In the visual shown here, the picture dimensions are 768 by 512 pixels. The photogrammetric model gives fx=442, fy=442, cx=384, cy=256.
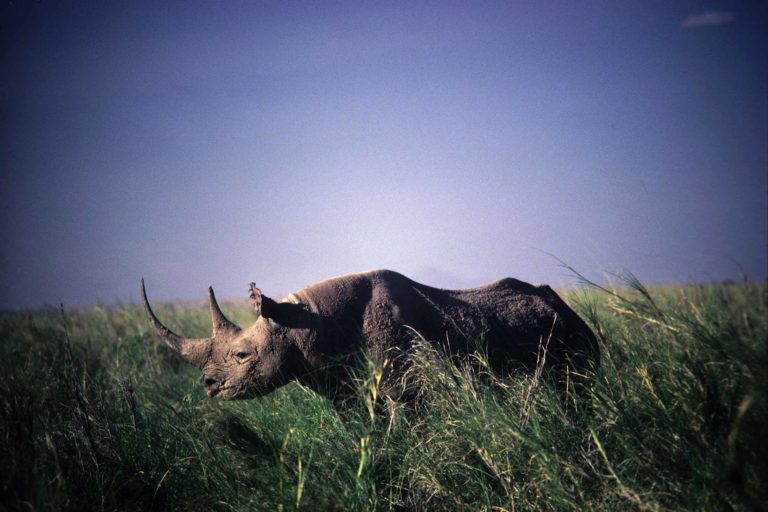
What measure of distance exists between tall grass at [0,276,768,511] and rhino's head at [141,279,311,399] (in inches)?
11.6

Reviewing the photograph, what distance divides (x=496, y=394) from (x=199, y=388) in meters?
4.38

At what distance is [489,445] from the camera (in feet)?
8.27

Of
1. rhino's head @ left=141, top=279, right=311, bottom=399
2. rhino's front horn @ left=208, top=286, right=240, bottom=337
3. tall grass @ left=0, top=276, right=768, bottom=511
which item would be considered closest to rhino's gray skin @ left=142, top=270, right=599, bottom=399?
rhino's head @ left=141, top=279, right=311, bottom=399

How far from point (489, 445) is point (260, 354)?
206cm

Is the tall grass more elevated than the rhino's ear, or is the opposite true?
the rhino's ear

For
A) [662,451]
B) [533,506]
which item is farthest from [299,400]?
[662,451]

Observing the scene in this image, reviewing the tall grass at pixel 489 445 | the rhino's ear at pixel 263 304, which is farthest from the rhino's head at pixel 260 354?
the tall grass at pixel 489 445

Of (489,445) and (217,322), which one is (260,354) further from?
(489,445)

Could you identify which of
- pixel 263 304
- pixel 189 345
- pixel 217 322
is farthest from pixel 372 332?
pixel 189 345

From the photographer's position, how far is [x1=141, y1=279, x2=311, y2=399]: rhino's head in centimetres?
367

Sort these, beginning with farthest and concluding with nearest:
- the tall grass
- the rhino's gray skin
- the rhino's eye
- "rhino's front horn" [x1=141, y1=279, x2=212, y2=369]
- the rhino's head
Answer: "rhino's front horn" [x1=141, y1=279, x2=212, y2=369] → the rhino's eye → the rhino's head → the rhino's gray skin → the tall grass

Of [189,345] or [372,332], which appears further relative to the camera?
[189,345]

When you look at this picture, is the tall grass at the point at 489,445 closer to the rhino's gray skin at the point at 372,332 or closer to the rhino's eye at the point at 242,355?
the rhino's gray skin at the point at 372,332

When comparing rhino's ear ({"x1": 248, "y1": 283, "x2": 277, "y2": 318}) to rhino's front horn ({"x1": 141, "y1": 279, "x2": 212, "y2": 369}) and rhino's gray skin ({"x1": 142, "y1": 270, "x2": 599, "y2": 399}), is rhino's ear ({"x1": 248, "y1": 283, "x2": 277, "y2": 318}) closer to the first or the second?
rhino's gray skin ({"x1": 142, "y1": 270, "x2": 599, "y2": 399})
